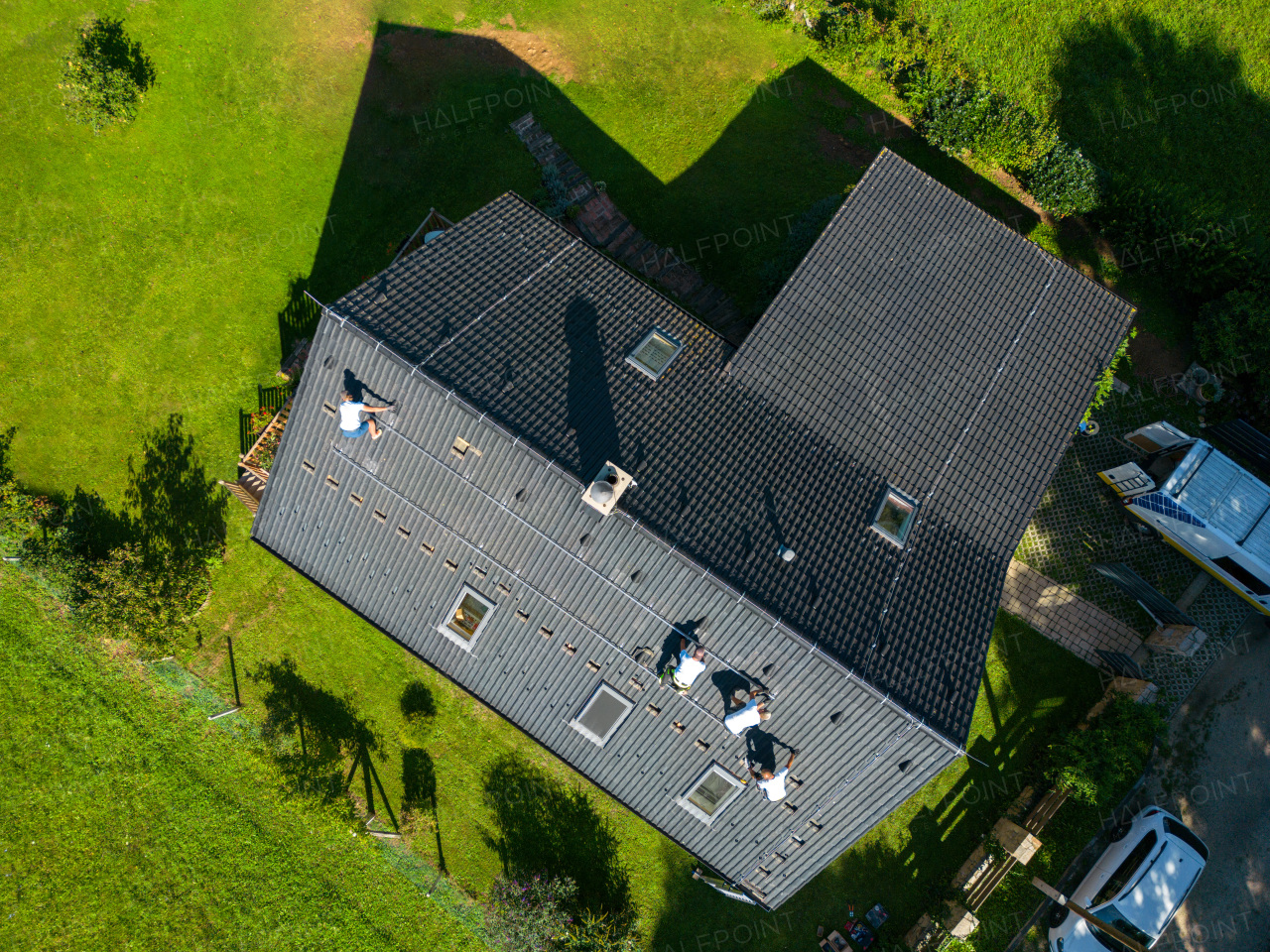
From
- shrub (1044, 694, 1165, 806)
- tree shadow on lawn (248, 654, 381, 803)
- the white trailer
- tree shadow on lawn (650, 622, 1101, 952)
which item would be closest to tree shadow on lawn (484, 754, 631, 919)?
tree shadow on lawn (650, 622, 1101, 952)

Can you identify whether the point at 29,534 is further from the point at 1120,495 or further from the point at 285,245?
the point at 1120,495

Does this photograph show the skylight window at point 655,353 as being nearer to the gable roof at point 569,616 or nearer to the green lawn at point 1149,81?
the gable roof at point 569,616

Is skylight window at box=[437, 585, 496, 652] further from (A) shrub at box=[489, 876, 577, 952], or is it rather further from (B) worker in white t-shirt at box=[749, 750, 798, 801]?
(A) shrub at box=[489, 876, 577, 952]

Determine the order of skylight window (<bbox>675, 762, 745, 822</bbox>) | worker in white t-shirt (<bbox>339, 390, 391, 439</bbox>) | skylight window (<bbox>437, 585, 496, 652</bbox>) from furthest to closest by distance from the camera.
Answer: skylight window (<bbox>437, 585, 496, 652</bbox>)
skylight window (<bbox>675, 762, 745, 822</bbox>)
worker in white t-shirt (<bbox>339, 390, 391, 439</bbox>)

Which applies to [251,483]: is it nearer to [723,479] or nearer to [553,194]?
[553,194]

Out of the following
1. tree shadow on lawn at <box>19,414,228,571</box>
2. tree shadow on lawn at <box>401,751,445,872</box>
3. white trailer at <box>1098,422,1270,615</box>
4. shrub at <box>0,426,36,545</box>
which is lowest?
tree shadow on lawn at <box>401,751,445,872</box>

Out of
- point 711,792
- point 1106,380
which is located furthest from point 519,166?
point 711,792
